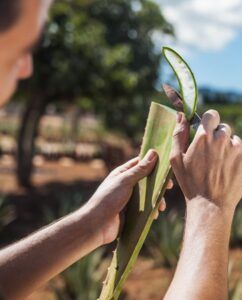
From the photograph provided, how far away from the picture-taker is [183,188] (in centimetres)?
127

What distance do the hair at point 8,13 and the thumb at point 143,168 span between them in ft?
2.80

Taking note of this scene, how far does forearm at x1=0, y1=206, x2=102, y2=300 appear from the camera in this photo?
4.84 feet

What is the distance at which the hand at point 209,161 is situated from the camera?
124 cm

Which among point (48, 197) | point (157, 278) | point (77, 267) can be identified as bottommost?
point (48, 197)

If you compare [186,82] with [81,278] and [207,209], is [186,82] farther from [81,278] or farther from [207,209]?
[81,278]

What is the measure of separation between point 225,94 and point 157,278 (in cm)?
3259

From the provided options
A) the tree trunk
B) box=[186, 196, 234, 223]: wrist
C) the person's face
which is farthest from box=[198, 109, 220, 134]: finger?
the tree trunk

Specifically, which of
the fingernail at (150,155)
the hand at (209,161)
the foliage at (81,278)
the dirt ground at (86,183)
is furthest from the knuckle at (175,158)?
the dirt ground at (86,183)

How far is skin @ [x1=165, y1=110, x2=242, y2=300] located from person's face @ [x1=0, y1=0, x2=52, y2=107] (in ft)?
2.29

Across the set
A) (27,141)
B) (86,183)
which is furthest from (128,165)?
(86,183)

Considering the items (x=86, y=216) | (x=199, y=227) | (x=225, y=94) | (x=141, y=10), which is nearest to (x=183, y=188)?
(x=199, y=227)

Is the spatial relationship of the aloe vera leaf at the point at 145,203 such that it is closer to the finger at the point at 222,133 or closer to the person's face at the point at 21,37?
the finger at the point at 222,133

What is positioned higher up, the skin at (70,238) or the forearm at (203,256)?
the forearm at (203,256)

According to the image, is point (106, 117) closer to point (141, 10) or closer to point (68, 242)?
point (141, 10)
